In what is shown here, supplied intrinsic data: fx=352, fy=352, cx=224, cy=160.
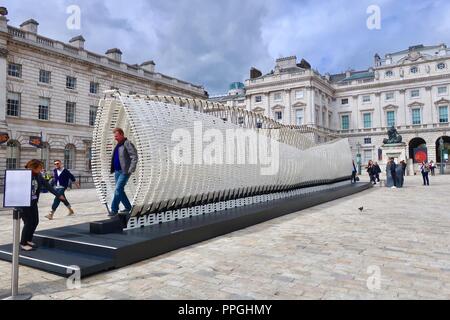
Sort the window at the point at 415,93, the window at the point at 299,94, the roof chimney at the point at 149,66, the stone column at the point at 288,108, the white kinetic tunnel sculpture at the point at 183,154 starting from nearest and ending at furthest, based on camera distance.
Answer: the white kinetic tunnel sculpture at the point at 183,154 → the roof chimney at the point at 149,66 → the window at the point at 415,93 → the window at the point at 299,94 → the stone column at the point at 288,108

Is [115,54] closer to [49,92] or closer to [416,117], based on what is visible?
[49,92]

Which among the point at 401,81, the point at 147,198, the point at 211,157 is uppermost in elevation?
the point at 401,81

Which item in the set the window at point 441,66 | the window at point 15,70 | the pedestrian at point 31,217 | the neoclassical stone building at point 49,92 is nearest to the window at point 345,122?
the window at point 441,66

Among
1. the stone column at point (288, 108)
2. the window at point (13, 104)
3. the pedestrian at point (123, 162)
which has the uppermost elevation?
the stone column at point (288, 108)

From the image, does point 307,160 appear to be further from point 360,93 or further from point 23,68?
point 360,93

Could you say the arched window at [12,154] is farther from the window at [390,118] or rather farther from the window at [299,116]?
the window at [390,118]

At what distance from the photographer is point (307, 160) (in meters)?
13.9

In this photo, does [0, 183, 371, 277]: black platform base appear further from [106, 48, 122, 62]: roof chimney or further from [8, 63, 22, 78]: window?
[106, 48, 122, 62]: roof chimney

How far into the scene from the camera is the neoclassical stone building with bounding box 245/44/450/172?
198 feet

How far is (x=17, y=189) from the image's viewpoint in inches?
167

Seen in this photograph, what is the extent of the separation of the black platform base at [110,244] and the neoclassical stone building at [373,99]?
56.6 meters

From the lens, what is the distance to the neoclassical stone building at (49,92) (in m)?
28.9

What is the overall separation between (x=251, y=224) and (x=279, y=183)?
3356 millimetres
